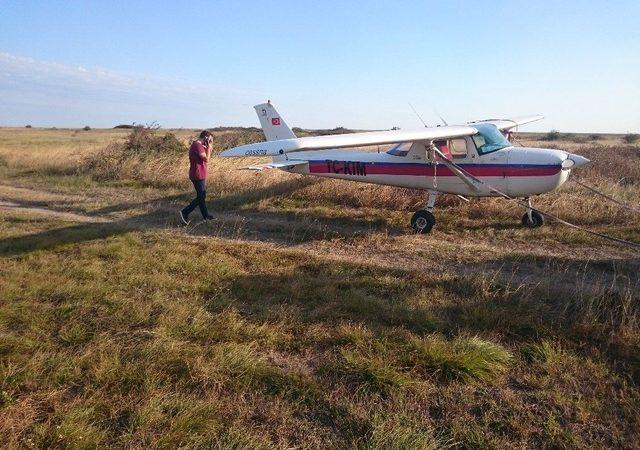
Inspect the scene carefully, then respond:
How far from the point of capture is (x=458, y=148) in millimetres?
9438

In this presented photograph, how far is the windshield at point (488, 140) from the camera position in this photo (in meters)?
9.23

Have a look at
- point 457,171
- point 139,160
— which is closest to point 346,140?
point 457,171

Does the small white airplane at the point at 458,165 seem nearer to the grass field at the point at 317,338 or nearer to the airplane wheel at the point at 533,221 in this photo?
the airplane wheel at the point at 533,221

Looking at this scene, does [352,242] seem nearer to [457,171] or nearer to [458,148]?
[457,171]

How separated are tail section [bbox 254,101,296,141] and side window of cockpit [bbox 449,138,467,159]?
6.11 metres

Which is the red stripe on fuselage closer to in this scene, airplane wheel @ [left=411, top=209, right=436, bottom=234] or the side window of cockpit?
the side window of cockpit

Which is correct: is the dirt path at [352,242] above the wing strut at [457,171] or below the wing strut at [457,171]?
below

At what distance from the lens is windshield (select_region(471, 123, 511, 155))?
923cm

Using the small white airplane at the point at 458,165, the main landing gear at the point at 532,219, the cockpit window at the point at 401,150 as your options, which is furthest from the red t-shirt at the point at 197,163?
the main landing gear at the point at 532,219

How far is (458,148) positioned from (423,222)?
1797mm

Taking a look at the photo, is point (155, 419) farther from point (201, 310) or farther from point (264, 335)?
point (201, 310)

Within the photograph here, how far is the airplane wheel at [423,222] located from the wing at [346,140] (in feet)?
4.81

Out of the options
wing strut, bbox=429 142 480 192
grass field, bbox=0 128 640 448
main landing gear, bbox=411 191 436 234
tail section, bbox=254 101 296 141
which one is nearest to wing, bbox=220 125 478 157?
wing strut, bbox=429 142 480 192

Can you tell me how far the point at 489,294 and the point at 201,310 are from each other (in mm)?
3266
